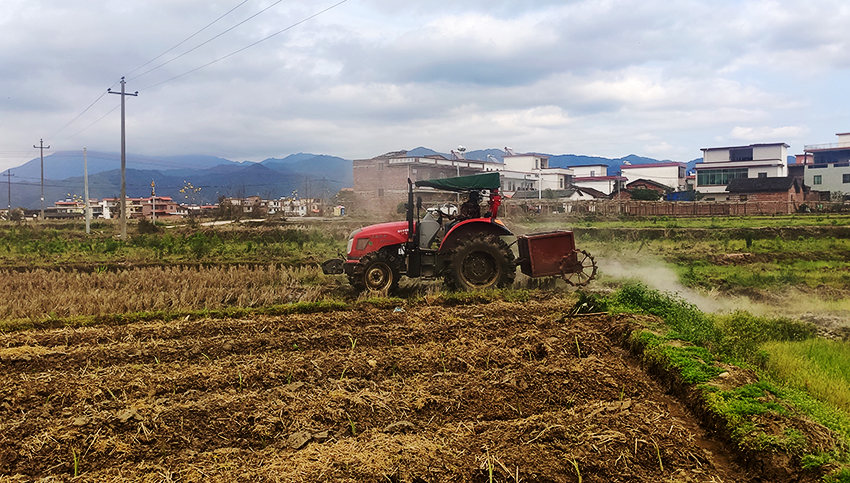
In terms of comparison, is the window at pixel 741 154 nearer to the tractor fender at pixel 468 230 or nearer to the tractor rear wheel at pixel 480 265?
the tractor fender at pixel 468 230

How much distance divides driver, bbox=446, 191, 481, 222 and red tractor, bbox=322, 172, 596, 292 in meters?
0.03

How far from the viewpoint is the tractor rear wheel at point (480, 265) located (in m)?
10.8

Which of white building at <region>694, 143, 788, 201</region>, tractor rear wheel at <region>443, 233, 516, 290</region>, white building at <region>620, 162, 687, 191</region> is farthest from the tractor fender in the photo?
white building at <region>620, 162, 687, 191</region>

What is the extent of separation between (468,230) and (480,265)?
698mm

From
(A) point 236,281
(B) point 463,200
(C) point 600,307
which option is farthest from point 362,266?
(C) point 600,307

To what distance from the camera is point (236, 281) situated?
12.2 meters

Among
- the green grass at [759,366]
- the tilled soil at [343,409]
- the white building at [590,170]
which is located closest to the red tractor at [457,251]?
the green grass at [759,366]

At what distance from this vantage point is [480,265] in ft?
36.2

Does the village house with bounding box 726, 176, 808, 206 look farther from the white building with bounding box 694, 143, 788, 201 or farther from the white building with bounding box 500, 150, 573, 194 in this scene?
the white building with bounding box 500, 150, 573, 194

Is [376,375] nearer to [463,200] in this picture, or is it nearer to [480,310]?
[480,310]

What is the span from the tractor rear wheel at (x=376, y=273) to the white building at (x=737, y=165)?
205 feet

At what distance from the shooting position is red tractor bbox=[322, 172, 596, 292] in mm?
10805

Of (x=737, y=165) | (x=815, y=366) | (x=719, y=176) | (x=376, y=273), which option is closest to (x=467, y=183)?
(x=376, y=273)

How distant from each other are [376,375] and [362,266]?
4.54m
